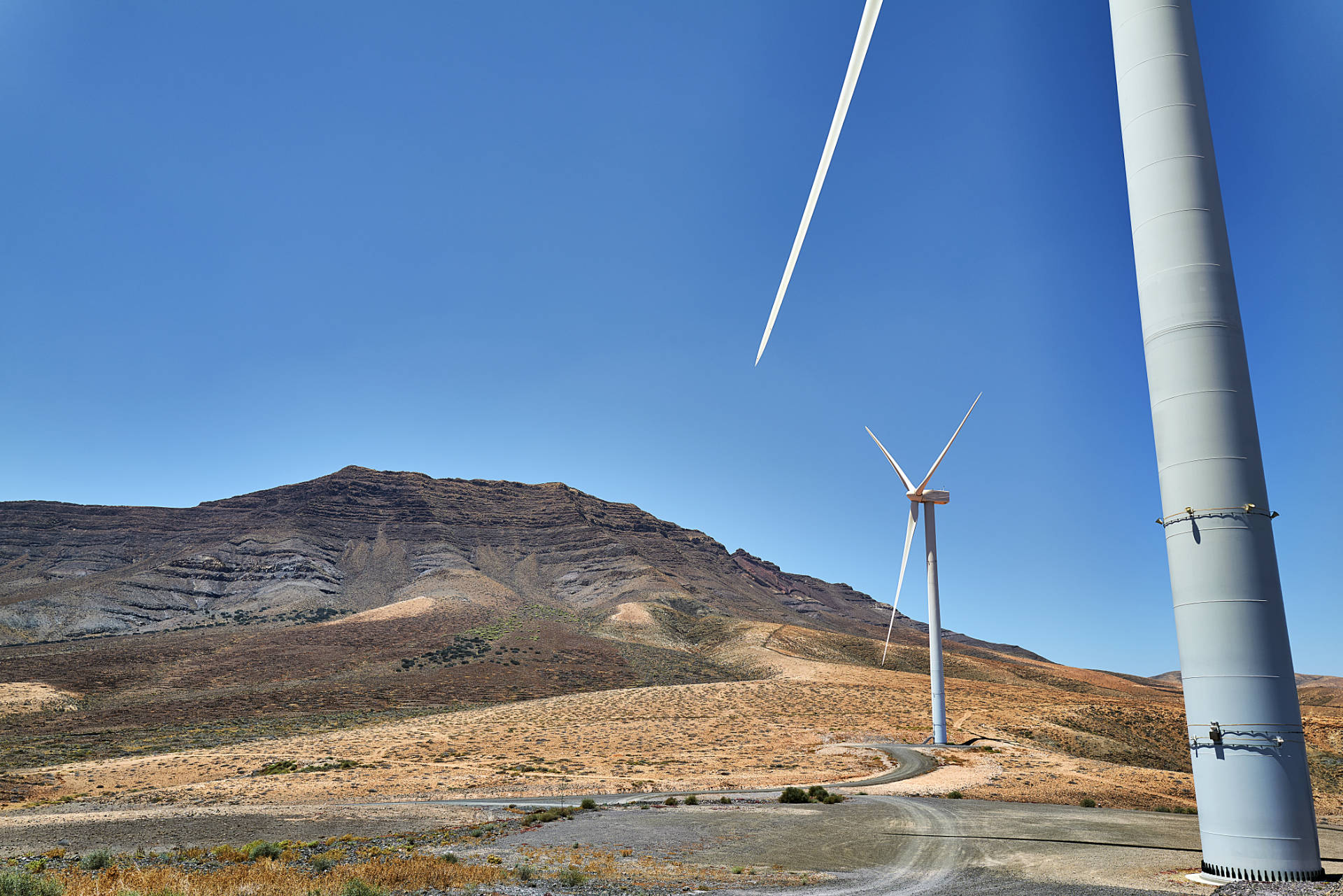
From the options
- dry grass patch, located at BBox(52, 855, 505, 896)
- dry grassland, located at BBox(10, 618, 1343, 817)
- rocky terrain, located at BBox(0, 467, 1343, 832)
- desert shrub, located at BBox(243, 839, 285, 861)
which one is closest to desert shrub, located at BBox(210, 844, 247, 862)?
desert shrub, located at BBox(243, 839, 285, 861)

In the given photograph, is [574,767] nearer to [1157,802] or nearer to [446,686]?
[1157,802]

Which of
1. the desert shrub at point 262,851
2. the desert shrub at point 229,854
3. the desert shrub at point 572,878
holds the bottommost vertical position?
the desert shrub at point 229,854

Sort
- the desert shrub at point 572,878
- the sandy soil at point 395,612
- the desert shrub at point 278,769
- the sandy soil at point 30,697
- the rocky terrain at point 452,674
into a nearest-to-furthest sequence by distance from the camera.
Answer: the desert shrub at point 572,878 < the desert shrub at point 278,769 < the rocky terrain at point 452,674 < the sandy soil at point 30,697 < the sandy soil at point 395,612

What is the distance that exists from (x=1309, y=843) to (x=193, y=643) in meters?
104

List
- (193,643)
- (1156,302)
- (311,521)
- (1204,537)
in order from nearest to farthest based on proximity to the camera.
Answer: (1204,537) < (1156,302) < (193,643) < (311,521)

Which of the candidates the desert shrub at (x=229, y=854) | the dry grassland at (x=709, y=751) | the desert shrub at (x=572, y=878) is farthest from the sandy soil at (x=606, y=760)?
the desert shrub at (x=572, y=878)

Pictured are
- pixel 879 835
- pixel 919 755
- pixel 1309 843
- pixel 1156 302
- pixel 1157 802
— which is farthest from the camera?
pixel 919 755

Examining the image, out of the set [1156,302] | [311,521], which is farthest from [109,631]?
[1156,302]

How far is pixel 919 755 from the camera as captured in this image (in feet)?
134

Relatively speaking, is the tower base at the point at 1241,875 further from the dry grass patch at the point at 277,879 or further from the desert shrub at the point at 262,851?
the desert shrub at the point at 262,851

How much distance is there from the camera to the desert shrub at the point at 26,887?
11742 millimetres

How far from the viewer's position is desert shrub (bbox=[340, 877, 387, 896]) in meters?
12.1

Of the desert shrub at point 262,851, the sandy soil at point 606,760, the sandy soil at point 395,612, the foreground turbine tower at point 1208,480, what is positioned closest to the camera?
the foreground turbine tower at point 1208,480

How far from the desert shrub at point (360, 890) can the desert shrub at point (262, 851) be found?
6.07 meters
